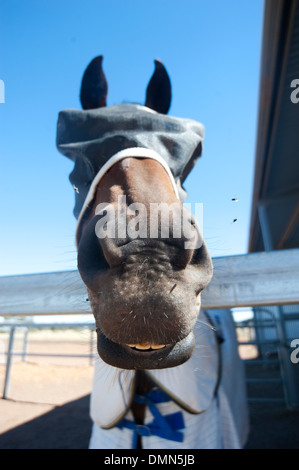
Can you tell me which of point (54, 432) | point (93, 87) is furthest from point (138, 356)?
point (54, 432)

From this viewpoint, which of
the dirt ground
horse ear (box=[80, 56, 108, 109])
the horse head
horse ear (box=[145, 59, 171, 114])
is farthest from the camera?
the dirt ground

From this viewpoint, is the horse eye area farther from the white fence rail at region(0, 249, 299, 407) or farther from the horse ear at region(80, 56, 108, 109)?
the horse ear at region(80, 56, 108, 109)

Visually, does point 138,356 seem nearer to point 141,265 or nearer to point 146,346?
point 146,346

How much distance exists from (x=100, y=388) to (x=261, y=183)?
4269mm

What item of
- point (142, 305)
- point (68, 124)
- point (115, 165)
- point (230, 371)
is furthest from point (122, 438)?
point (68, 124)

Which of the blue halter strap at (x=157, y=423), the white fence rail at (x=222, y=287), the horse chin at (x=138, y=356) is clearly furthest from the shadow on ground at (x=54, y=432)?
the horse chin at (x=138, y=356)

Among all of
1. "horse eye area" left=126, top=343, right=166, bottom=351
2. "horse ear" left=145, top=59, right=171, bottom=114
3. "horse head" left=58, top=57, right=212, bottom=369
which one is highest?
"horse ear" left=145, top=59, right=171, bottom=114

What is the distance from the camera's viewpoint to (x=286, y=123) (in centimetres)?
386

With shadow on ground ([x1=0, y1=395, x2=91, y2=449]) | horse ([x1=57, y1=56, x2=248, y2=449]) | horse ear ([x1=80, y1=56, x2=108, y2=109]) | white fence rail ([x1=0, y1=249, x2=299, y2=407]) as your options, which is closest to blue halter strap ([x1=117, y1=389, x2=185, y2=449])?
horse ([x1=57, y1=56, x2=248, y2=449])

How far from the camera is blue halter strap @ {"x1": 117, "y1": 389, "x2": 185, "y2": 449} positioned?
1.47 meters

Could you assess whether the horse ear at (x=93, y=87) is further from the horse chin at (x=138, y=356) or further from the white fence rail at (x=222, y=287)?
the horse chin at (x=138, y=356)

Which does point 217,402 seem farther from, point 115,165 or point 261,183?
point 261,183

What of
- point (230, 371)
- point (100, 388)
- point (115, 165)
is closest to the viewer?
point (115, 165)

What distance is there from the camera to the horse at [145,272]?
2.30 ft
